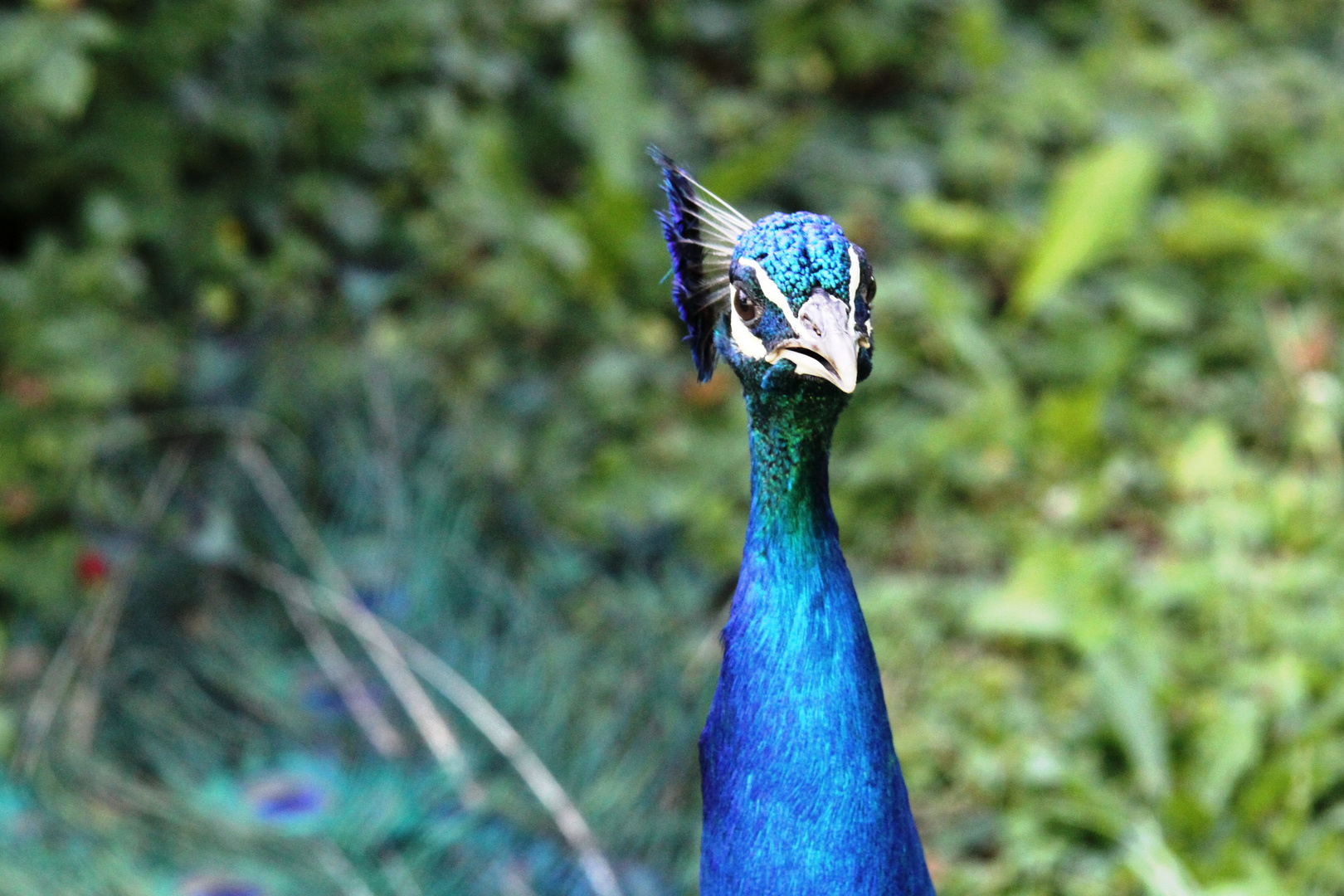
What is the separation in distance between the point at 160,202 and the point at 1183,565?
1884 millimetres

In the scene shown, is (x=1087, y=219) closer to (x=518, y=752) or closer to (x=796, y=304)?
→ (x=518, y=752)

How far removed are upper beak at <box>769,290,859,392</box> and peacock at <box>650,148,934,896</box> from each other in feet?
0.09

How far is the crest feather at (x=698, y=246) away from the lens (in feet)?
3.41

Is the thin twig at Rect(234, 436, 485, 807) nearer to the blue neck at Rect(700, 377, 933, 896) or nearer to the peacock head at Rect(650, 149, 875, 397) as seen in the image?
the blue neck at Rect(700, 377, 933, 896)

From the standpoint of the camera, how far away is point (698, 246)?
3.45 feet

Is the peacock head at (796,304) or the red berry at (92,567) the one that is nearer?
the peacock head at (796,304)

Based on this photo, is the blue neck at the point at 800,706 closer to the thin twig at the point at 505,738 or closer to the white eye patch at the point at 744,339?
the white eye patch at the point at 744,339

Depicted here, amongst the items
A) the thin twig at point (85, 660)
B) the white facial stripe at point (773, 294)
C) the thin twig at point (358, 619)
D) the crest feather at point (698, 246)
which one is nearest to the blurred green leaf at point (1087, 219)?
the thin twig at point (358, 619)

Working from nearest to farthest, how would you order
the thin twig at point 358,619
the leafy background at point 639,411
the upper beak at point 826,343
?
the upper beak at point 826,343 → the thin twig at point 358,619 → the leafy background at point 639,411

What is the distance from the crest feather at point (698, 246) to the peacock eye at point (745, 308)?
62 millimetres

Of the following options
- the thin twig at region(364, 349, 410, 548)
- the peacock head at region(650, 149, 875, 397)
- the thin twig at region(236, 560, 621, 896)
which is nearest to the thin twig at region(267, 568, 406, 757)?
the thin twig at region(236, 560, 621, 896)

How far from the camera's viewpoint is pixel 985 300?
10.3 feet

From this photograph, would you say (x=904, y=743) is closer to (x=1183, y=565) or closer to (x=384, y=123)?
(x=1183, y=565)

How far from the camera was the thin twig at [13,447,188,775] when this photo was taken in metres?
1.65
